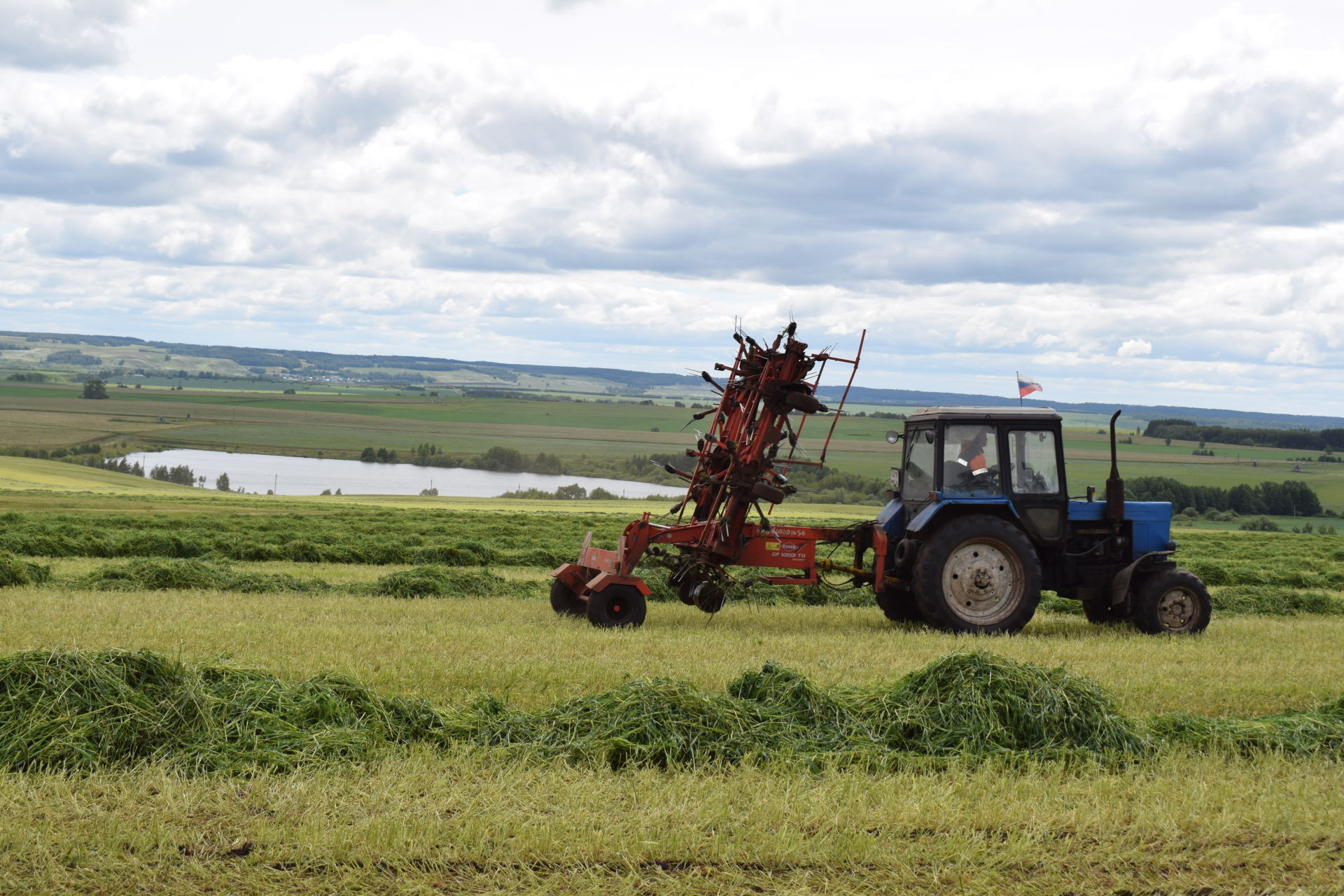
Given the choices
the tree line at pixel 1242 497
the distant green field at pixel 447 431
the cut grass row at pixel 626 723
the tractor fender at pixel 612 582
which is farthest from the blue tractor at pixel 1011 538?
the tree line at pixel 1242 497

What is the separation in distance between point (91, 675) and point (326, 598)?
7.35 meters

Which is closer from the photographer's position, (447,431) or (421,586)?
(421,586)

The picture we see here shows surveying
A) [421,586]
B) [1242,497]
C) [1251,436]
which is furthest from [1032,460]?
[1251,436]

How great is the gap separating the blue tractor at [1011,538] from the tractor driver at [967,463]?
10mm

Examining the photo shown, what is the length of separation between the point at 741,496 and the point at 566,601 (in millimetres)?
2382

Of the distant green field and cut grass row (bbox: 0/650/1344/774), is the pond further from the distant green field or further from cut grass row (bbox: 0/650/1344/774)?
cut grass row (bbox: 0/650/1344/774)

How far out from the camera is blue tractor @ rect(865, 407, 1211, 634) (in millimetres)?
12031

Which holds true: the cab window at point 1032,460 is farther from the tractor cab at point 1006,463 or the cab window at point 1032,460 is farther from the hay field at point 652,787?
the hay field at point 652,787

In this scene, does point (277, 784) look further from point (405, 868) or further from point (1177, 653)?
point (1177, 653)

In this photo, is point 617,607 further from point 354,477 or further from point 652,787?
point 354,477

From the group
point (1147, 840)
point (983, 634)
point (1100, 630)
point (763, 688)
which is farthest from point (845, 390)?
point (1147, 840)

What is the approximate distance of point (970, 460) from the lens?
12.5 m

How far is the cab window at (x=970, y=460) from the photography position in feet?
40.8

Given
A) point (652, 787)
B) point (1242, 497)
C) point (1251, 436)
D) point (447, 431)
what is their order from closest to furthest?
1. point (652, 787)
2. point (1242, 497)
3. point (1251, 436)
4. point (447, 431)
